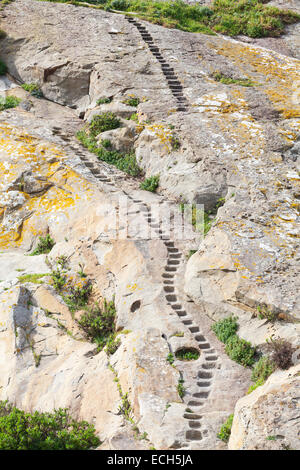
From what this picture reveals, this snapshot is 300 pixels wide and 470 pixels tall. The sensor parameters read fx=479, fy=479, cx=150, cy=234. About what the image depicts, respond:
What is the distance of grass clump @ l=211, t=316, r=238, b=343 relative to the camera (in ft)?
33.9

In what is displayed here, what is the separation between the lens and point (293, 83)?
2188cm

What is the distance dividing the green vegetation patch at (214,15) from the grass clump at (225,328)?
21.4 meters

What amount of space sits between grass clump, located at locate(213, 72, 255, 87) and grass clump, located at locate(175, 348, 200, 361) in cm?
1465

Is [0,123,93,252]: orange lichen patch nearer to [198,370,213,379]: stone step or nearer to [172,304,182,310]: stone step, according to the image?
[172,304,182,310]: stone step

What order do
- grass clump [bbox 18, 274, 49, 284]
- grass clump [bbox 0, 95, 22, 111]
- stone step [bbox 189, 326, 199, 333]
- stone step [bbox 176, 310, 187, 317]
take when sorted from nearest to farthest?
stone step [bbox 189, 326, 199, 333]
stone step [bbox 176, 310, 187, 317]
grass clump [bbox 18, 274, 49, 284]
grass clump [bbox 0, 95, 22, 111]

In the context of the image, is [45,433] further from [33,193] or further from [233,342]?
[33,193]

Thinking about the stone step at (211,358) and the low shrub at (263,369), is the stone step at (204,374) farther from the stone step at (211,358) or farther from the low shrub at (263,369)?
the low shrub at (263,369)

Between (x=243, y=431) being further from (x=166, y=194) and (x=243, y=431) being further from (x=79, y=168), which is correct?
(x=79, y=168)

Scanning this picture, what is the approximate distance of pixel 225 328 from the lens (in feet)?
34.3

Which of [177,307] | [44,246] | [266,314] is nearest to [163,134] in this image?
[44,246]

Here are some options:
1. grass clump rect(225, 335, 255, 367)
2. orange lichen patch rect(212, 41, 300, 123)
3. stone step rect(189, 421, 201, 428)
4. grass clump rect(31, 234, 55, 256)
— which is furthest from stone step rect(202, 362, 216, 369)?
orange lichen patch rect(212, 41, 300, 123)
